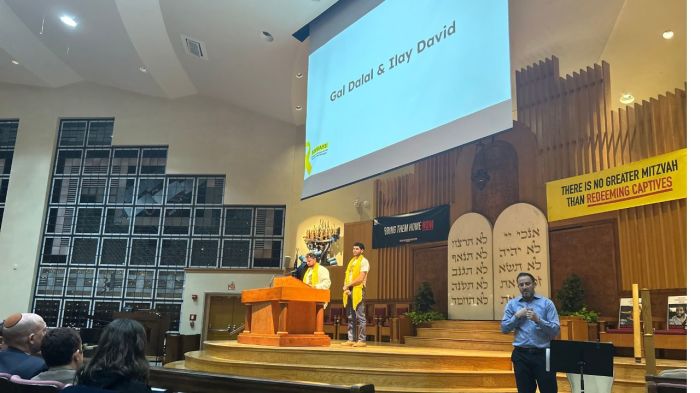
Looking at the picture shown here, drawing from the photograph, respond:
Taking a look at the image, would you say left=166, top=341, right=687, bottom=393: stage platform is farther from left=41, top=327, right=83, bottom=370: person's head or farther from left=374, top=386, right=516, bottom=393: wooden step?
left=41, top=327, right=83, bottom=370: person's head

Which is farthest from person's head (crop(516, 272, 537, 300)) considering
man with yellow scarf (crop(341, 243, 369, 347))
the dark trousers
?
man with yellow scarf (crop(341, 243, 369, 347))

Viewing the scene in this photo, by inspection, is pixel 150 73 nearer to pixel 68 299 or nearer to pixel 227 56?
pixel 227 56

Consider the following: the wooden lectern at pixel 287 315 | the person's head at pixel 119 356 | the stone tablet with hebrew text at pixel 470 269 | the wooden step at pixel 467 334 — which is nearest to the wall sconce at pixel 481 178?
the stone tablet with hebrew text at pixel 470 269

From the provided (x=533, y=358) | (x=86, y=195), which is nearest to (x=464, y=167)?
(x=533, y=358)

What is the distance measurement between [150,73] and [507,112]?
32.6ft

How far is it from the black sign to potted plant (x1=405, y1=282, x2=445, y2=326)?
Result: 2.88 feet

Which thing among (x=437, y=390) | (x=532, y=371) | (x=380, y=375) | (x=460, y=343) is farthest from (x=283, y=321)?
(x=460, y=343)

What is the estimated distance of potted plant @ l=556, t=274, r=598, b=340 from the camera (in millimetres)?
6516

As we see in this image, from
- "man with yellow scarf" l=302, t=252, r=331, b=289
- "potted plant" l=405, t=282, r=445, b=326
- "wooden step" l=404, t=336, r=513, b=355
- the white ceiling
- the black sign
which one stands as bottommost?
"wooden step" l=404, t=336, r=513, b=355

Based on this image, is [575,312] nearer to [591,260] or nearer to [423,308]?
[591,260]

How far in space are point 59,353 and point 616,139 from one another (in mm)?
7013

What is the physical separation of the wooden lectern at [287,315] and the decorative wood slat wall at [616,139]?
12.8ft

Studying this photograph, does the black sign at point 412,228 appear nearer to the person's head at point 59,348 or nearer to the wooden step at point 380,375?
the wooden step at point 380,375

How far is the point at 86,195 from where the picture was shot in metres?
13.6
